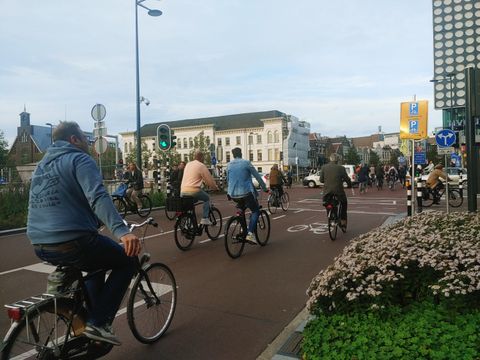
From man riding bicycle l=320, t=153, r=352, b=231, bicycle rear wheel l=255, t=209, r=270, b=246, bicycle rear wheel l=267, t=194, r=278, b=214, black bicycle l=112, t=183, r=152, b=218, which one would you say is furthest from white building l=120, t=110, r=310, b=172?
bicycle rear wheel l=255, t=209, r=270, b=246

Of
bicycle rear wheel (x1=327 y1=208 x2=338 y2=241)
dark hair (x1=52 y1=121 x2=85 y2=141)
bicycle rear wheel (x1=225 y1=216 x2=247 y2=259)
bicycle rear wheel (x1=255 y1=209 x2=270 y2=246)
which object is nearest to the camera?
Result: dark hair (x1=52 y1=121 x2=85 y2=141)

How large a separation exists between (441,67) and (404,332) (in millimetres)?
28334

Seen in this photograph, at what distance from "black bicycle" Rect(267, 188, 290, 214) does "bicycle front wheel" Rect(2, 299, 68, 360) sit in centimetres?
1189

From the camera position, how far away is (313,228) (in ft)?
35.1

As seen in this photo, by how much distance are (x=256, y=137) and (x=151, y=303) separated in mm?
86721

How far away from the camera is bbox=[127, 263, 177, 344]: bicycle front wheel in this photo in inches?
139

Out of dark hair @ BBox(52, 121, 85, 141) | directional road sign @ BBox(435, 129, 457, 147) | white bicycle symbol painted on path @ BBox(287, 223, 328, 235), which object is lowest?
white bicycle symbol painted on path @ BBox(287, 223, 328, 235)

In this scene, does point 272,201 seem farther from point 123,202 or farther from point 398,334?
point 398,334

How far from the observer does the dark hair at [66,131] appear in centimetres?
290

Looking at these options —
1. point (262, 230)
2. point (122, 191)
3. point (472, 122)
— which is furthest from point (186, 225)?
point (472, 122)

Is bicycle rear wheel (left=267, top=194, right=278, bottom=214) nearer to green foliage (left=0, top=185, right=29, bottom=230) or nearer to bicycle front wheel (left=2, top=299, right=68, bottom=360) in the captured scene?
green foliage (left=0, top=185, right=29, bottom=230)

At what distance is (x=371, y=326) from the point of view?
2975mm

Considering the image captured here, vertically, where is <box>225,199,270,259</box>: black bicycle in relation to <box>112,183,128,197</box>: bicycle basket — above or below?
below

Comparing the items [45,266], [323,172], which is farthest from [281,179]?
[45,266]
